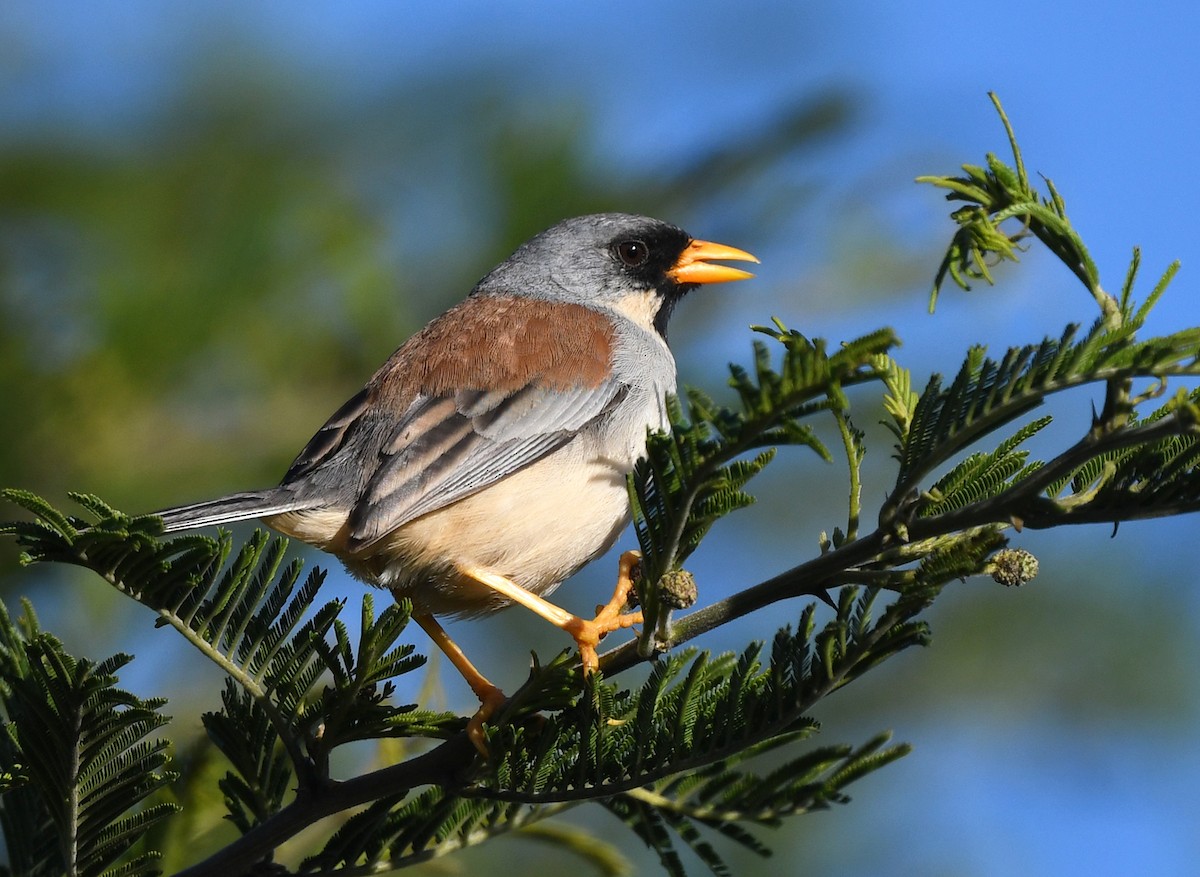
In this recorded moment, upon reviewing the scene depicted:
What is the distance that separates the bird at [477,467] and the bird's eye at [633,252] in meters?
0.71

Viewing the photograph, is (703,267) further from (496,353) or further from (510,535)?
(510,535)

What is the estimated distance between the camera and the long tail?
3416 mm

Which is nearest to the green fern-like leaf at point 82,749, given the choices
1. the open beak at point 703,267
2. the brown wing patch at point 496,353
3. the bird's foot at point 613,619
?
the bird's foot at point 613,619

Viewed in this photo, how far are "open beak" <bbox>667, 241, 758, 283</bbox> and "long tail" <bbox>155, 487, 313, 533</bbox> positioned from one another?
2138 mm

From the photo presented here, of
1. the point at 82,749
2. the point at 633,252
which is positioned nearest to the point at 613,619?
the point at 82,749

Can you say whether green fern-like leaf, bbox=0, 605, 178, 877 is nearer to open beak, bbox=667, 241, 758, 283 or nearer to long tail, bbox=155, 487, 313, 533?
long tail, bbox=155, 487, 313, 533

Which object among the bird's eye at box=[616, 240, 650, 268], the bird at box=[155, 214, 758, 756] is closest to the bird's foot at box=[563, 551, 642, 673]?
the bird at box=[155, 214, 758, 756]

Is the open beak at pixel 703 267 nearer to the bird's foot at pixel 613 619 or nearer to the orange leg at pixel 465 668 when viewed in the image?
the orange leg at pixel 465 668

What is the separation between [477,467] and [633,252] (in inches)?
71.1

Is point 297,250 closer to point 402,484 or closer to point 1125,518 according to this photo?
point 402,484

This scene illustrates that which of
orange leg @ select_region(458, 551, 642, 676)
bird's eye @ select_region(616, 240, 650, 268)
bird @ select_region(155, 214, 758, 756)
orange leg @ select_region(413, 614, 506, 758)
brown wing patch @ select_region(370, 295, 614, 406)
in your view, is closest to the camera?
orange leg @ select_region(458, 551, 642, 676)

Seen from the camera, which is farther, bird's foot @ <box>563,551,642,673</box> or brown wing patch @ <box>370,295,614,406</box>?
brown wing patch @ <box>370,295,614,406</box>

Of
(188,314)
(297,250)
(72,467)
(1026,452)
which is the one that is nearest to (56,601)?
(72,467)

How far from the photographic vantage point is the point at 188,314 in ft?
12.5
